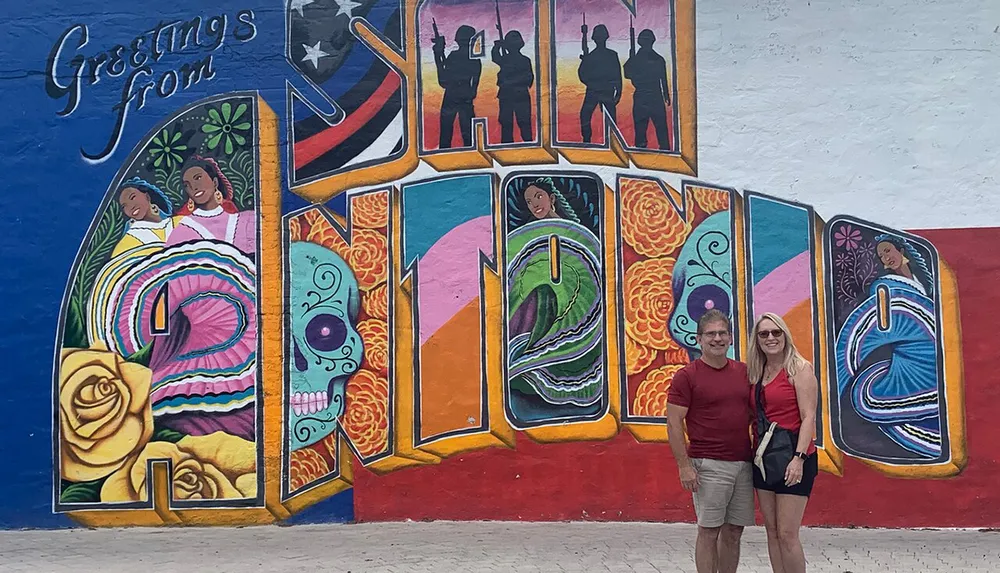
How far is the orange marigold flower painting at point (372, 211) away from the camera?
7.79 metres

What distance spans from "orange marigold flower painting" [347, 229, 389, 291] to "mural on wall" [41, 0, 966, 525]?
16 mm

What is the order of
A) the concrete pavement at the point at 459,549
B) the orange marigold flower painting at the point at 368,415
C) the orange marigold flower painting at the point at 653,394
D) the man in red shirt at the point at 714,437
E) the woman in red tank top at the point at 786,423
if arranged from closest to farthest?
1. the woman in red tank top at the point at 786,423
2. the man in red shirt at the point at 714,437
3. the concrete pavement at the point at 459,549
4. the orange marigold flower painting at the point at 653,394
5. the orange marigold flower painting at the point at 368,415

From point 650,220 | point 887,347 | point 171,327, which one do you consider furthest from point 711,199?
point 171,327

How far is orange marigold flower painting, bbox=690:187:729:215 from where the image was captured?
7668mm

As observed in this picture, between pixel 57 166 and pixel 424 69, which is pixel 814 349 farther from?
pixel 57 166

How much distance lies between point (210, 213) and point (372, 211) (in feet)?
4.12

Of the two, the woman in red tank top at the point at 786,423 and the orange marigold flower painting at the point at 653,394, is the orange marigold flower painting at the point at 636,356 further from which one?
the woman in red tank top at the point at 786,423

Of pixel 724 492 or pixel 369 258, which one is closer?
pixel 724 492

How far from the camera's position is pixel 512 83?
25.7 feet

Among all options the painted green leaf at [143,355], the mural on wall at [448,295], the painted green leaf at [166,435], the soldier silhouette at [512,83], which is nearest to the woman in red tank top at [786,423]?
the mural on wall at [448,295]

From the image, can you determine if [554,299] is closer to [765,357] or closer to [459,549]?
[459,549]

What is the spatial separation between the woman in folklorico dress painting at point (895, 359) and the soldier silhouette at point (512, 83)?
9.19 ft

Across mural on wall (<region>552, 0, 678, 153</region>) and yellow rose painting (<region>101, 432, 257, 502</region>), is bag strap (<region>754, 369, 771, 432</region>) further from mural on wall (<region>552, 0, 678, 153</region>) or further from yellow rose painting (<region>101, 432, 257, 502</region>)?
yellow rose painting (<region>101, 432, 257, 502</region>)

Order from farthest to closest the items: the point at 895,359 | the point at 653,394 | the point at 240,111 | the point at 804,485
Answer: the point at 240,111, the point at 653,394, the point at 895,359, the point at 804,485
